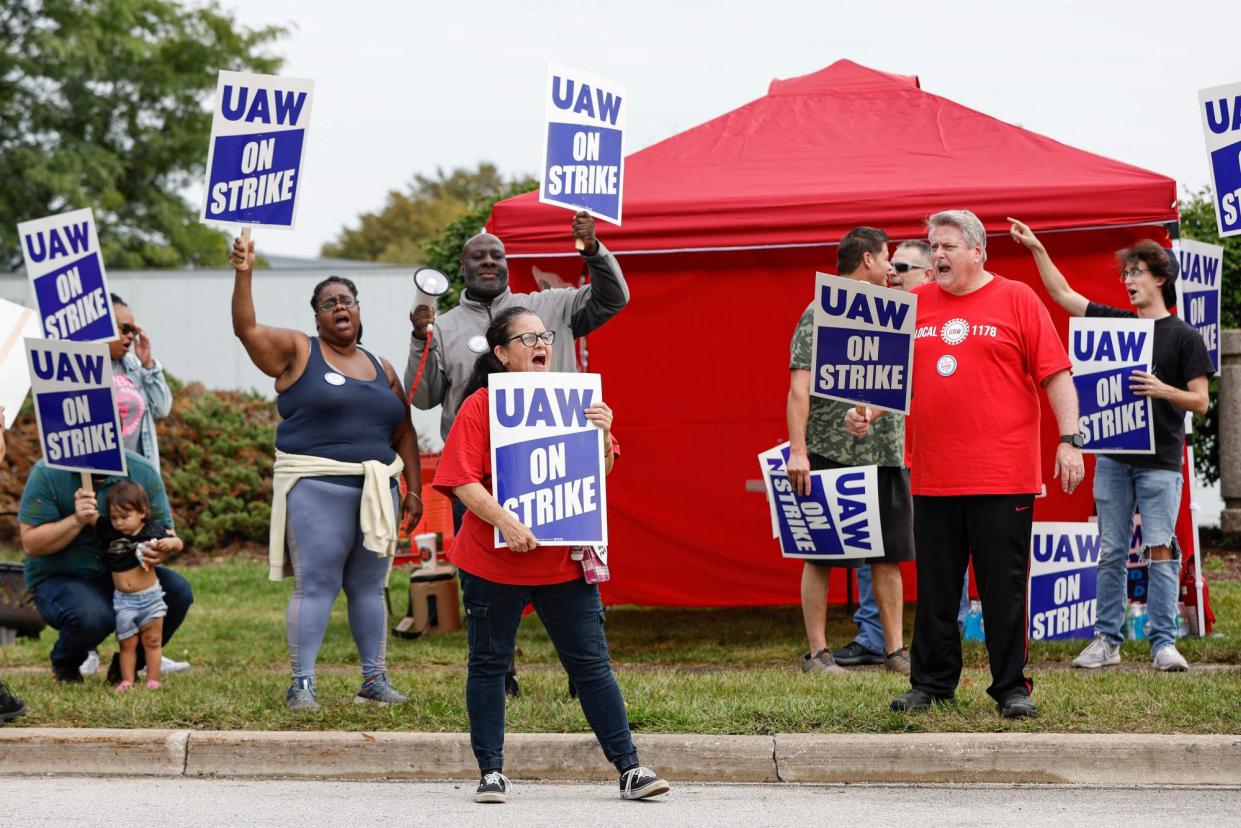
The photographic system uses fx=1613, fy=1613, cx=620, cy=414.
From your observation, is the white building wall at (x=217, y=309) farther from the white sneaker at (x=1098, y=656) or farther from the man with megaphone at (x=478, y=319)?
the white sneaker at (x=1098, y=656)

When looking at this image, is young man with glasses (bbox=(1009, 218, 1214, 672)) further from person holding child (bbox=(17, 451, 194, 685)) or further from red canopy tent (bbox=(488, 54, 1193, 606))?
person holding child (bbox=(17, 451, 194, 685))

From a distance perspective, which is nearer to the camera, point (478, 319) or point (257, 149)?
point (257, 149)

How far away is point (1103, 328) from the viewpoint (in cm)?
791

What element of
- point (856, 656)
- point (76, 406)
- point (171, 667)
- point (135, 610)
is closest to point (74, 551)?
point (135, 610)

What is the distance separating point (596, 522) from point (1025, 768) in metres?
1.90

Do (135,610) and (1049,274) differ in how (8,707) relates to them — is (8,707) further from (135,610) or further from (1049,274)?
(1049,274)

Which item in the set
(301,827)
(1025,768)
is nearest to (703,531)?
(1025,768)

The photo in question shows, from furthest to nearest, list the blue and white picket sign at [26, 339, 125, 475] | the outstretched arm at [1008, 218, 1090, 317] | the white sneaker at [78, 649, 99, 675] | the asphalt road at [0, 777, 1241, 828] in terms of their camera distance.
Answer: the white sneaker at [78, 649, 99, 675] < the blue and white picket sign at [26, 339, 125, 475] < the outstretched arm at [1008, 218, 1090, 317] < the asphalt road at [0, 777, 1241, 828]

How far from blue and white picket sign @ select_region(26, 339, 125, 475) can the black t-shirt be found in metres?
4.88

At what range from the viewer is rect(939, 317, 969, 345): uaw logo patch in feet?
21.2

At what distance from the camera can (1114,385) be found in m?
7.91

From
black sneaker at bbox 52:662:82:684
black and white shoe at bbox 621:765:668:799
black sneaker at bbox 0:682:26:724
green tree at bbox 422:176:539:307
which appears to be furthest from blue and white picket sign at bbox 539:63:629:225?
green tree at bbox 422:176:539:307

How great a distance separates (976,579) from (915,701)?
55cm

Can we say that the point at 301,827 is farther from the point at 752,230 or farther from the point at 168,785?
the point at 752,230
